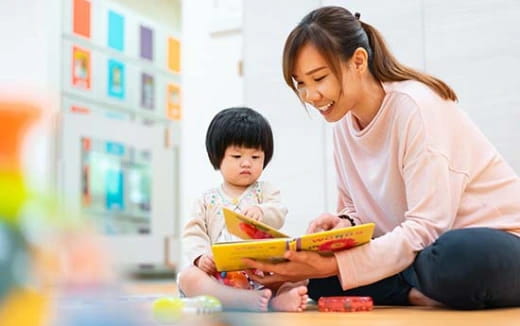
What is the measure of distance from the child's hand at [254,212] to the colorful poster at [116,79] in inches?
132

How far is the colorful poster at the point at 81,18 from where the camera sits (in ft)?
13.9

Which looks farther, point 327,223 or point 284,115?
point 284,115

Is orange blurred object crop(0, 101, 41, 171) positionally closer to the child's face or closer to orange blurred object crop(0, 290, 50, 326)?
orange blurred object crop(0, 290, 50, 326)

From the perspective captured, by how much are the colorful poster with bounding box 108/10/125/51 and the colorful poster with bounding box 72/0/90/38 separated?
0.25 meters

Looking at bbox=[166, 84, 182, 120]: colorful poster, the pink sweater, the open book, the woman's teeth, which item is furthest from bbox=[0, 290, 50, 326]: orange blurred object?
bbox=[166, 84, 182, 120]: colorful poster

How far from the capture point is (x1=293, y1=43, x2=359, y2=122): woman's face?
124cm

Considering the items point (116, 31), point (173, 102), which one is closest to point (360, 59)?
point (116, 31)

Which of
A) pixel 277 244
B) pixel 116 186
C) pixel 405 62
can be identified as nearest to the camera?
pixel 277 244

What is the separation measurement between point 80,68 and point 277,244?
136 inches

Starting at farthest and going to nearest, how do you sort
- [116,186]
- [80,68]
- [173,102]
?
[173,102]
[116,186]
[80,68]

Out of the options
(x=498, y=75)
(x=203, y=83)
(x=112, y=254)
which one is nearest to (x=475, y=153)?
(x=498, y=75)

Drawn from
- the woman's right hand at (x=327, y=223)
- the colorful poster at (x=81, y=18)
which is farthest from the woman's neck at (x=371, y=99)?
the colorful poster at (x=81, y=18)

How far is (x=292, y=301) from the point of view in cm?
120

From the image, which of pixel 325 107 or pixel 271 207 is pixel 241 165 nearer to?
pixel 271 207
